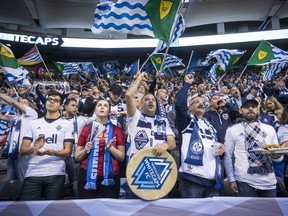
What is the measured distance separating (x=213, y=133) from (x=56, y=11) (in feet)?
80.9

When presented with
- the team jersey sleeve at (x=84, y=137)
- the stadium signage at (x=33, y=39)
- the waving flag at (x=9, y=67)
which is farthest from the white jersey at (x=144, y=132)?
the stadium signage at (x=33, y=39)

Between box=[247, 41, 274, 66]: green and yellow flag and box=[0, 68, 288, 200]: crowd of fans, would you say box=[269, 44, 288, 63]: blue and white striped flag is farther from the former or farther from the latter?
box=[0, 68, 288, 200]: crowd of fans

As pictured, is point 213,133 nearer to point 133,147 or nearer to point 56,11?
point 133,147

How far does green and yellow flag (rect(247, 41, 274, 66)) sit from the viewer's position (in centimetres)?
676

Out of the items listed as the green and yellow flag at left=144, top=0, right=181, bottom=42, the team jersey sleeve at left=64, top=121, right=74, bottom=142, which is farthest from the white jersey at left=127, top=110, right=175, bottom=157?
the green and yellow flag at left=144, top=0, right=181, bottom=42

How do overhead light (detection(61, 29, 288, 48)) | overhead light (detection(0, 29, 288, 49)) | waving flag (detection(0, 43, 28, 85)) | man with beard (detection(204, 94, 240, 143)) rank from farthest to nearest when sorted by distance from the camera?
overhead light (detection(61, 29, 288, 48)), overhead light (detection(0, 29, 288, 49)), waving flag (detection(0, 43, 28, 85)), man with beard (detection(204, 94, 240, 143))

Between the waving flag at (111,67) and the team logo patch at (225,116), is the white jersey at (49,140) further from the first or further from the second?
the waving flag at (111,67)

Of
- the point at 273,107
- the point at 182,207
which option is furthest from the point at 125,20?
the point at 273,107

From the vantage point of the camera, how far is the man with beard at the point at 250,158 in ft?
8.94

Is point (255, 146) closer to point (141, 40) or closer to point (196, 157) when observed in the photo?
point (196, 157)

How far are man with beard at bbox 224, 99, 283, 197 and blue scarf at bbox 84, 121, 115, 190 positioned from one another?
1423 mm

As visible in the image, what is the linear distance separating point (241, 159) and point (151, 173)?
1242 millimetres

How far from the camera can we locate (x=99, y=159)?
279cm

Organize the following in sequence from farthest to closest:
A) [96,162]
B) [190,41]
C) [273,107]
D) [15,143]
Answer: [190,41] → [273,107] → [15,143] → [96,162]
